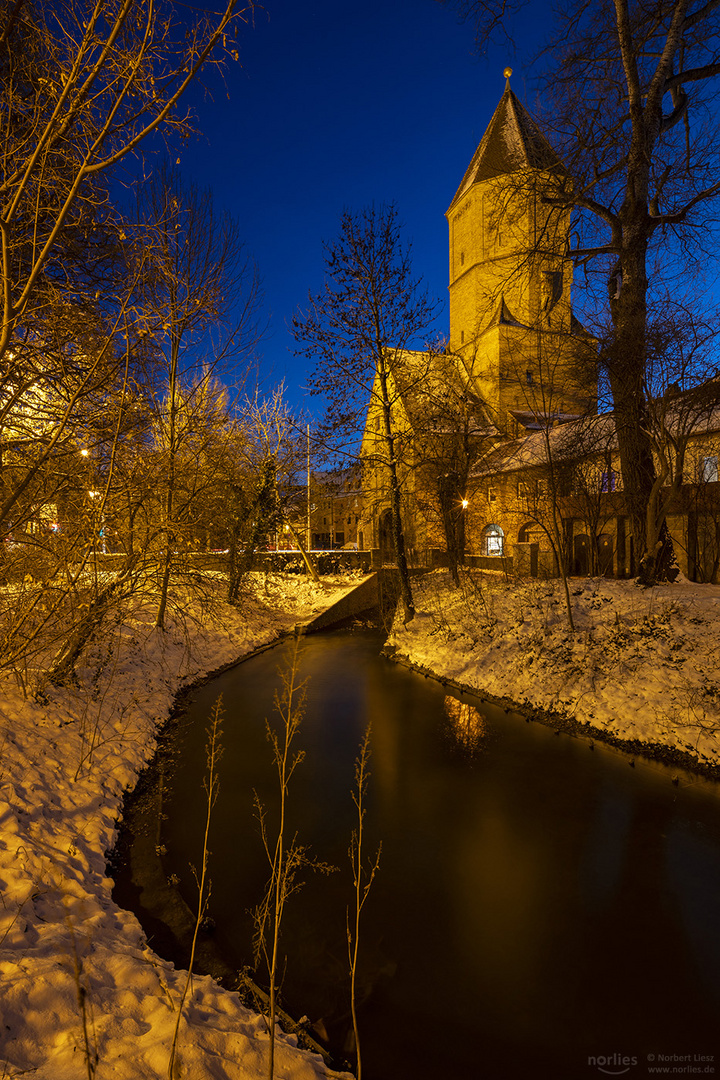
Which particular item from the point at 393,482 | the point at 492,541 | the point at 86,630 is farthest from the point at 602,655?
the point at 492,541

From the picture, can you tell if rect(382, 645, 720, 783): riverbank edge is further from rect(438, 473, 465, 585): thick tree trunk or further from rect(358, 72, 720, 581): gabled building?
rect(438, 473, 465, 585): thick tree trunk

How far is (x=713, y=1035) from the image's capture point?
3.76m

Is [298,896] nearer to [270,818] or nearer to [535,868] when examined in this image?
[270,818]

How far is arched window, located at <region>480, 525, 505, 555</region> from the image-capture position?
3081 cm

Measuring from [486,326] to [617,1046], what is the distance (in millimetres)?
39801

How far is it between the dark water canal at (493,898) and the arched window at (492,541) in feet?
72.5

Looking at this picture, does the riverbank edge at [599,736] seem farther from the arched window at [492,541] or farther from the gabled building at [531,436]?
the arched window at [492,541]

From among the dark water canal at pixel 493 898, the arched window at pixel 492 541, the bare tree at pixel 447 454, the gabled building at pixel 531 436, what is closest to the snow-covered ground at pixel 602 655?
the dark water canal at pixel 493 898

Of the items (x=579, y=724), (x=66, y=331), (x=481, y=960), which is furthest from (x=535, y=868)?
(x=66, y=331)

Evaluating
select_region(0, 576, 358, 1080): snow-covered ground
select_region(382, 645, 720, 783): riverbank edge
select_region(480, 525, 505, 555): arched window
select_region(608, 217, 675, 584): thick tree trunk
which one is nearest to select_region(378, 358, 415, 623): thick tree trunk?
select_region(382, 645, 720, 783): riverbank edge

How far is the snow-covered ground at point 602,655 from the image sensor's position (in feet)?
27.0

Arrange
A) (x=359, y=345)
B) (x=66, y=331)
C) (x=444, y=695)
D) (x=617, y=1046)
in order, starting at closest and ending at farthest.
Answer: (x=617, y=1046), (x=66, y=331), (x=444, y=695), (x=359, y=345)

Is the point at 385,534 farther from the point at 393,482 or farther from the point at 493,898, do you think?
the point at 493,898

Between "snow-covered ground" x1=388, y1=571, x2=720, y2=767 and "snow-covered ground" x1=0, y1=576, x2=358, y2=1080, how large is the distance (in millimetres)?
7016
